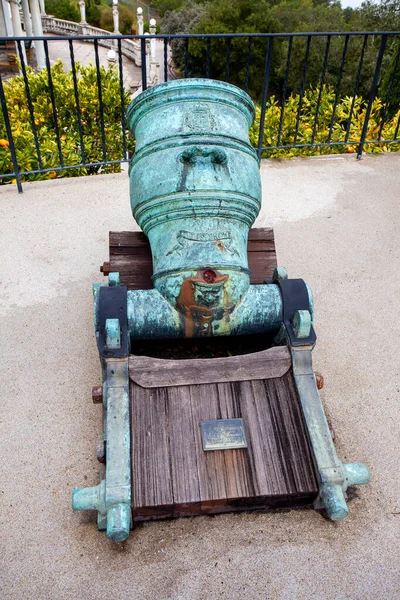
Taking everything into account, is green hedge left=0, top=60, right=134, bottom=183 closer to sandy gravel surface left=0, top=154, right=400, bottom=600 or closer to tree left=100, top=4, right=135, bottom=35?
sandy gravel surface left=0, top=154, right=400, bottom=600

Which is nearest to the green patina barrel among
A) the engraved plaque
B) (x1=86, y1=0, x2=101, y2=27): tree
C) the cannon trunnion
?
the cannon trunnion

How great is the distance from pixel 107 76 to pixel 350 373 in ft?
17.1

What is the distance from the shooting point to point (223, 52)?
28.5 m

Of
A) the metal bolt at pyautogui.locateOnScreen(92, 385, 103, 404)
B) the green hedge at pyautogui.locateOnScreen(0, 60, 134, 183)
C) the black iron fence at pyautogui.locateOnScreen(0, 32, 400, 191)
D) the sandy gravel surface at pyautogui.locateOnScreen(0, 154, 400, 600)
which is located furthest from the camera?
the green hedge at pyautogui.locateOnScreen(0, 60, 134, 183)

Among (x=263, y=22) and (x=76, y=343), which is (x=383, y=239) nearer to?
(x=76, y=343)

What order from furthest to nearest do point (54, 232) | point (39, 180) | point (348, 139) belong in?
point (348, 139) < point (39, 180) < point (54, 232)

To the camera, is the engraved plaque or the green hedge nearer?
the engraved plaque

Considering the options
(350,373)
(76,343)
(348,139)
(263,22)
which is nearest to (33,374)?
(76,343)

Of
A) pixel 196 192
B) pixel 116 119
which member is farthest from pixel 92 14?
pixel 196 192

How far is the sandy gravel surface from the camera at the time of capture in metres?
1.79

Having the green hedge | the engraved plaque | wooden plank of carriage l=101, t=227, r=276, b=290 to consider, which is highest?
wooden plank of carriage l=101, t=227, r=276, b=290

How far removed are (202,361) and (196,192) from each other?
695mm

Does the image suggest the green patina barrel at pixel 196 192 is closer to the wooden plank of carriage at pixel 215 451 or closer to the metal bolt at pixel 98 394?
the wooden plank of carriage at pixel 215 451

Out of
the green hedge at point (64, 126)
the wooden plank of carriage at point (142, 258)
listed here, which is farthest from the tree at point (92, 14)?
the wooden plank of carriage at point (142, 258)
